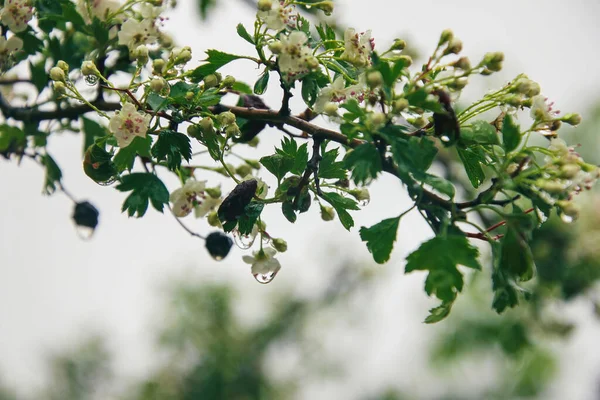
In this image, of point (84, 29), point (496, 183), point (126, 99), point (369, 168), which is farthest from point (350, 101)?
point (84, 29)

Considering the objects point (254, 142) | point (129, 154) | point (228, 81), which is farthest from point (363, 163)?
point (129, 154)

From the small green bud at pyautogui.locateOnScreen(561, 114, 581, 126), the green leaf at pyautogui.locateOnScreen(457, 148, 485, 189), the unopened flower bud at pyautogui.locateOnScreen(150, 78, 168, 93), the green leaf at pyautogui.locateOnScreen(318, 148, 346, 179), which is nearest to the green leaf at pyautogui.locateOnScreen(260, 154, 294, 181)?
the green leaf at pyautogui.locateOnScreen(318, 148, 346, 179)

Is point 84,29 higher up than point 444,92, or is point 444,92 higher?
point 84,29

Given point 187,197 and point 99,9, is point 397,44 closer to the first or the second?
point 187,197

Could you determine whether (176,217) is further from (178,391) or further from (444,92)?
(178,391)

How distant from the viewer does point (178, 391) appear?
12.6 metres

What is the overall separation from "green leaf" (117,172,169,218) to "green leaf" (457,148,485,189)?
0.76 meters

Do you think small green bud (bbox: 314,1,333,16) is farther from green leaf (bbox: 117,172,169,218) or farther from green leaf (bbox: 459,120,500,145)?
green leaf (bbox: 117,172,169,218)

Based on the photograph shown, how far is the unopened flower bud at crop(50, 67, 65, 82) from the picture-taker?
4.96 feet

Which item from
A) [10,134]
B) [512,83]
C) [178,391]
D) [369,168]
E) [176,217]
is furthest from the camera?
[178,391]

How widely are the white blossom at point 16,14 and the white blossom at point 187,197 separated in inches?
23.4

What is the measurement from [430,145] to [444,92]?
0.35 feet

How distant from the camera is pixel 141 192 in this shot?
1663mm

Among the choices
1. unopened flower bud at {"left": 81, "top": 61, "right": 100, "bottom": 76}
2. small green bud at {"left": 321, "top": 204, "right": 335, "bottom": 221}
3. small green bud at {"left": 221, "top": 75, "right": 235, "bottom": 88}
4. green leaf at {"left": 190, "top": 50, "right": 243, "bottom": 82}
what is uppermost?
unopened flower bud at {"left": 81, "top": 61, "right": 100, "bottom": 76}
